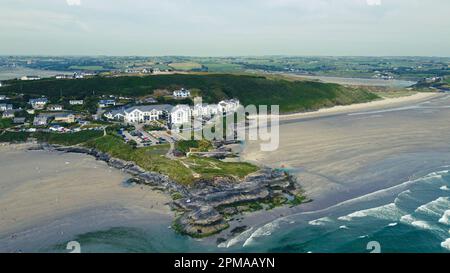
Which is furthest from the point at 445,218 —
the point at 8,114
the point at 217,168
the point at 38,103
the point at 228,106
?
the point at 38,103

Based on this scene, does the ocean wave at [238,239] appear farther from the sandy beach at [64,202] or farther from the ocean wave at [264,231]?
the sandy beach at [64,202]

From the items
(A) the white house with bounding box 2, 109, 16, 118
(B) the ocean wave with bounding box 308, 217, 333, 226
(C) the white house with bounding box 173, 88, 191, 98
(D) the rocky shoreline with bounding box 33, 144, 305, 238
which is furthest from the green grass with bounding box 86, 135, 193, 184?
(C) the white house with bounding box 173, 88, 191, 98

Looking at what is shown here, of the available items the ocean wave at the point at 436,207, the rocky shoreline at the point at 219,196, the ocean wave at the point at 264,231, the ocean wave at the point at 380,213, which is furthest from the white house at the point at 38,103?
the ocean wave at the point at 436,207

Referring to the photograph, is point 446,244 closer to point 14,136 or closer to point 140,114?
point 140,114

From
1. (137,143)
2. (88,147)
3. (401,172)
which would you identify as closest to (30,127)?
(88,147)

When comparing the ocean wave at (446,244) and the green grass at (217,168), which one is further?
the green grass at (217,168)

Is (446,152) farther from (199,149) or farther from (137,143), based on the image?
(137,143)

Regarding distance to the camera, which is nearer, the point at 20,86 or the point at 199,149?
the point at 199,149
